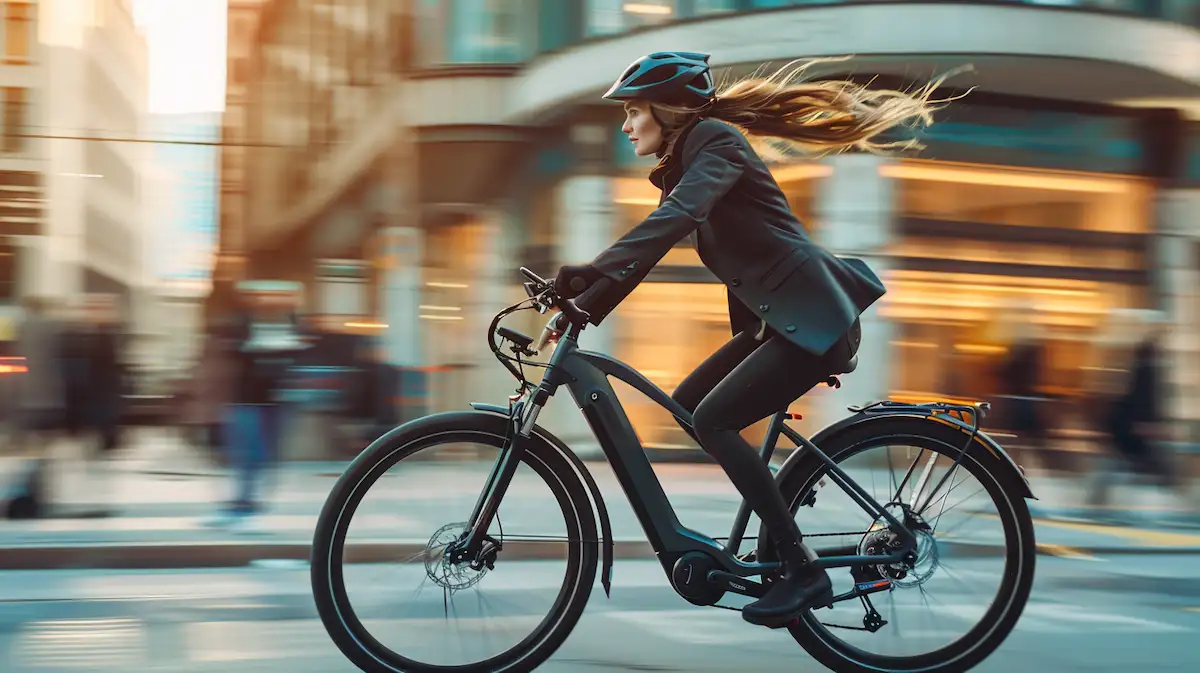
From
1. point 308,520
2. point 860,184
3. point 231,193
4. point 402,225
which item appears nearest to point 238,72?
point 402,225

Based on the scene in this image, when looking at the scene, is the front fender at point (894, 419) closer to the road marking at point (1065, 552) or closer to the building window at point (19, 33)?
the road marking at point (1065, 552)

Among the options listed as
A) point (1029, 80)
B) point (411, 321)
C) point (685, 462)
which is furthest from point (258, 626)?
point (1029, 80)

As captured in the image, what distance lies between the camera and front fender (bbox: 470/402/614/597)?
11.6ft

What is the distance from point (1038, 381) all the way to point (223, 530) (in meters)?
6.84

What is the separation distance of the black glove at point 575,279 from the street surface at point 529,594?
832 millimetres

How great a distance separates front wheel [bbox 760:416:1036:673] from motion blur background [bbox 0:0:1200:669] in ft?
24.4

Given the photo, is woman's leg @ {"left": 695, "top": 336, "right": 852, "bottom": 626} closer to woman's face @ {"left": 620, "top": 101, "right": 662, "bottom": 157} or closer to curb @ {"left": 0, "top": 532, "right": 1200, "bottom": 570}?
woman's face @ {"left": 620, "top": 101, "right": 662, "bottom": 157}

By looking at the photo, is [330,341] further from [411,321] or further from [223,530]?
[223,530]

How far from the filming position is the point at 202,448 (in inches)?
442

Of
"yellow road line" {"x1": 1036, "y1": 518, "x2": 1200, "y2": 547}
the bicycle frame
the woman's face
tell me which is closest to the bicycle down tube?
the bicycle frame

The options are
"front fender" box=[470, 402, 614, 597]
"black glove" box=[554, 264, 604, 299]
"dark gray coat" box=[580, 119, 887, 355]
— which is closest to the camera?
"black glove" box=[554, 264, 604, 299]

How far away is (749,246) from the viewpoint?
358 cm

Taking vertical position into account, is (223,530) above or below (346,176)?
below

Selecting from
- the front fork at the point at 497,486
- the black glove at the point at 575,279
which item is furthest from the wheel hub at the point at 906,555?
the black glove at the point at 575,279
